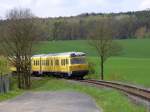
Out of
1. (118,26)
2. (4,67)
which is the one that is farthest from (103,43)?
(118,26)

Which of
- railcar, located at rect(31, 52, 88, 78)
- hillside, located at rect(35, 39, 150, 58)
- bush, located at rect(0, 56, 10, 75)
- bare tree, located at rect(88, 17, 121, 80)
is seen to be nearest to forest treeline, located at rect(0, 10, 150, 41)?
hillside, located at rect(35, 39, 150, 58)

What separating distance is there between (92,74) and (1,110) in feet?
137

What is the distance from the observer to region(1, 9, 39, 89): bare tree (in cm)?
5462

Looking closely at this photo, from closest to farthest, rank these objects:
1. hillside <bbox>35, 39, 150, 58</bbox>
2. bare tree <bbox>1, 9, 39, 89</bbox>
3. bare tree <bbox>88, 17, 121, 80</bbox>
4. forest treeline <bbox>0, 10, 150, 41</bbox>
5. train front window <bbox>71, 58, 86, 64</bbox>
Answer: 1. train front window <bbox>71, 58, 86, 64</bbox>
2. bare tree <bbox>1, 9, 39, 89</bbox>
3. bare tree <bbox>88, 17, 121, 80</bbox>
4. hillside <bbox>35, 39, 150, 58</bbox>
5. forest treeline <bbox>0, 10, 150, 41</bbox>

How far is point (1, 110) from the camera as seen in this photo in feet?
71.6

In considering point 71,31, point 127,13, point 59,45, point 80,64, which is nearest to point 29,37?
point 80,64

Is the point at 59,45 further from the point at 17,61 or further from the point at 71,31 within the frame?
the point at 17,61

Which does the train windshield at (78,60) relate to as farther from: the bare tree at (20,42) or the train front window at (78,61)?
the bare tree at (20,42)

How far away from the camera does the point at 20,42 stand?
5481 centimetres

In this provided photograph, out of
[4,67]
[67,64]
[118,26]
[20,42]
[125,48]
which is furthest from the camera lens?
[118,26]

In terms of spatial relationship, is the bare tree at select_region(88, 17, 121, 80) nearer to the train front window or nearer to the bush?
the train front window

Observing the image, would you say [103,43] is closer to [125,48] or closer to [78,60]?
[78,60]

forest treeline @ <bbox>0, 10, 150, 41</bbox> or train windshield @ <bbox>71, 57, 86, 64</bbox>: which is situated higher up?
forest treeline @ <bbox>0, 10, 150, 41</bbox>

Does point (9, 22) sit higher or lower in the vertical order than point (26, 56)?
higher
